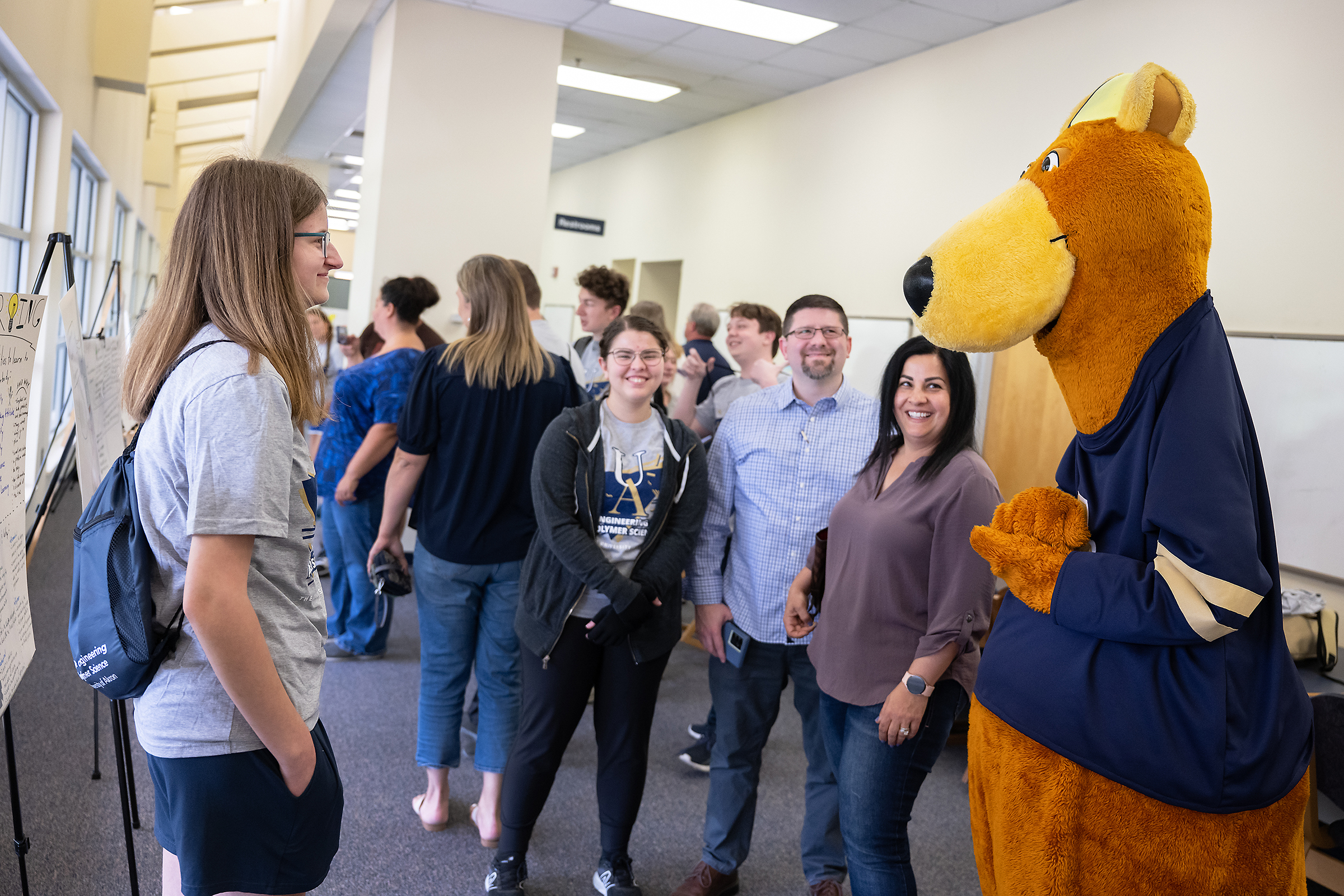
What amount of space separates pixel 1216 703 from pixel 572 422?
1.51 metres

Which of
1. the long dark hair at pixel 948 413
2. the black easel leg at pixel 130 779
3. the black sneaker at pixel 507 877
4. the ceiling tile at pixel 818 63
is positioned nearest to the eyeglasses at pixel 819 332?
the long dark hair at pixel 948 413

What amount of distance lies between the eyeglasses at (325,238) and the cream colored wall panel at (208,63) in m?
8.19

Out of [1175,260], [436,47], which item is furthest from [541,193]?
[1175,260]

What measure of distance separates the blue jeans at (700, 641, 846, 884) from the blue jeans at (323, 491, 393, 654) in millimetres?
2014

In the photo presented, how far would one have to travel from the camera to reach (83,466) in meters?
2.11

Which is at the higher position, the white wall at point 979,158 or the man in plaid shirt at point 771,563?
the white wall at point 979,158

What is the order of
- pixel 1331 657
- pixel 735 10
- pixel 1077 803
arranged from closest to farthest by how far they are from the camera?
pixel 1077 803, pixel 1331 657, pixel 735 10

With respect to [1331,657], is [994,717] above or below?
above

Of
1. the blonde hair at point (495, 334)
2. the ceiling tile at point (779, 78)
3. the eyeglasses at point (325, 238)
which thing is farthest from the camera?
the ceiling tile at point (779, 78)

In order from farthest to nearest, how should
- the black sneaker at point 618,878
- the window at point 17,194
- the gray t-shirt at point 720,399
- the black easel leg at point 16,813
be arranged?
the window at point 17,194
the gray t-shirt at point 720,399
the black sneaker at point 618,878
the black easel leg at point 16,813

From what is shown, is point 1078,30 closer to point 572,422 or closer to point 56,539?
point 572,422

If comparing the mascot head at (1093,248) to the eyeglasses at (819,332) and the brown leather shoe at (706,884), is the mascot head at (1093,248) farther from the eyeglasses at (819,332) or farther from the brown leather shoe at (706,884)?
the brown leather shoe at (706,884)

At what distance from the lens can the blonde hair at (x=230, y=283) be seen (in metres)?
1.19

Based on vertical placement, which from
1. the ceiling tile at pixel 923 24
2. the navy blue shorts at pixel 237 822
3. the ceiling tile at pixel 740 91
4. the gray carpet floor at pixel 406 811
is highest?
the ceiling tile at pixel 740 91
